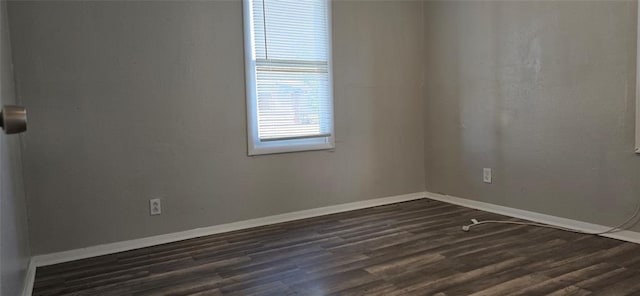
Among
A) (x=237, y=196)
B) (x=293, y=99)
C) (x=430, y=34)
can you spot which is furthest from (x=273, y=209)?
(x=430, y=34)

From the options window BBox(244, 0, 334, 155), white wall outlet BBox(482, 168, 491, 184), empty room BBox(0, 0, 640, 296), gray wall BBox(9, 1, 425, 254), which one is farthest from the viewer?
white wall outlet BBox(482, 168, 491, 184)

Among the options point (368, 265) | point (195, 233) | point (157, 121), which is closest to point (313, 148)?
point (195, 233)

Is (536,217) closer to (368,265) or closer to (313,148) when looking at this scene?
(368,265)

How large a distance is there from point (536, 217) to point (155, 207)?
9.17 ft

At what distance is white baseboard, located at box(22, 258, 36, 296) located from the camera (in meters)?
2.30

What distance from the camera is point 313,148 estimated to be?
12.4 ft

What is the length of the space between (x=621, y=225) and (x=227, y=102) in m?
2.80

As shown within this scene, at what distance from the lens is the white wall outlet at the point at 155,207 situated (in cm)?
314

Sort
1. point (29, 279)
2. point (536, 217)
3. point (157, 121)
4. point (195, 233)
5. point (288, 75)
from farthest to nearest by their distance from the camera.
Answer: point (288, 75)
point (536, 217)
point (195, 233)
point (157, 121)
point (29, 279)

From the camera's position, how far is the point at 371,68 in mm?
4062

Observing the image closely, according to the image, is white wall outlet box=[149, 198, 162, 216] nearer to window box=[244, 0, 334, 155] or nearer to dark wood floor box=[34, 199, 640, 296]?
dark wood floor box=[34, 199, 640, 296]

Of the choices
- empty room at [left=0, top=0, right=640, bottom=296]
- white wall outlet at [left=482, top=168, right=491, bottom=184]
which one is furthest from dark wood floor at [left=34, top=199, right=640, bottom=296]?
white wall outlet at [left=482, top=168, right=491, bottom=184]

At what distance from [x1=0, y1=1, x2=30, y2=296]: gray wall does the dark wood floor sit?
0.99 ft

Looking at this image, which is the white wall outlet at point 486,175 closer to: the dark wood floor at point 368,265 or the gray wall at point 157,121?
the dark wood floor at point 368,265
